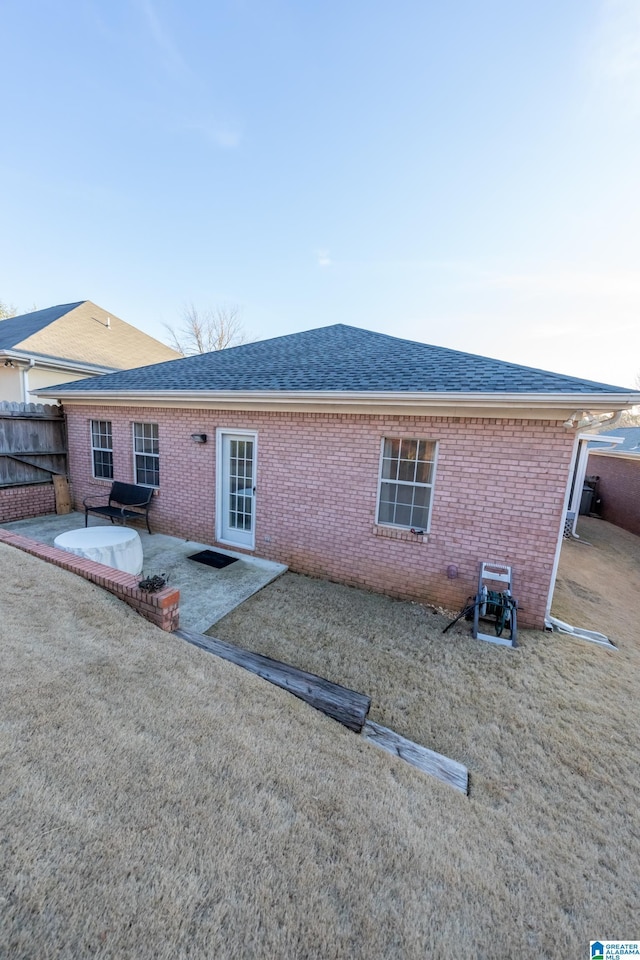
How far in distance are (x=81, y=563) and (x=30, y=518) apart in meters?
5.28

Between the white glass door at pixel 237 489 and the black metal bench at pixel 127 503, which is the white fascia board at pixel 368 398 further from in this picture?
the black metal bench at pixel 127 503

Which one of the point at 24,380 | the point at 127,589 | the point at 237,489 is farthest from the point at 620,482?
the point at 24,380

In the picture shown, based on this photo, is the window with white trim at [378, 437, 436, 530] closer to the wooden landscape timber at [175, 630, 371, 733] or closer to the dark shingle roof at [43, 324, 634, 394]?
the dark shingle roof at [43, 324, 634, 394]

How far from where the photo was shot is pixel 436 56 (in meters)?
6.55

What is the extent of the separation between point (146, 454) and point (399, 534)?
5519 mm

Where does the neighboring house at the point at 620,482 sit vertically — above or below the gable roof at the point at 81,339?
below

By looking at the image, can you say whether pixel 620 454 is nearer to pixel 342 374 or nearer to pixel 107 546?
pixel 342 374

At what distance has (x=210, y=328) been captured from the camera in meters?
26.4

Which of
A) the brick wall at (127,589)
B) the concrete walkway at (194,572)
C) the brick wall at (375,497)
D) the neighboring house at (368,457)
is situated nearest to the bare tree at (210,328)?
the neighboring house at (368,457)

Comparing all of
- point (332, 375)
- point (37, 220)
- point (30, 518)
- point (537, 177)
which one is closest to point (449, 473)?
point (332, 375)

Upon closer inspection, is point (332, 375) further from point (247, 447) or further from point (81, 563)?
point (81, 563)

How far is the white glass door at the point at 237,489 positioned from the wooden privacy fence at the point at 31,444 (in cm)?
470

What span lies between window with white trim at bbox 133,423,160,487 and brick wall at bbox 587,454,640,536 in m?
14.8

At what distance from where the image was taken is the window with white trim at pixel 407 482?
17.4 feet
